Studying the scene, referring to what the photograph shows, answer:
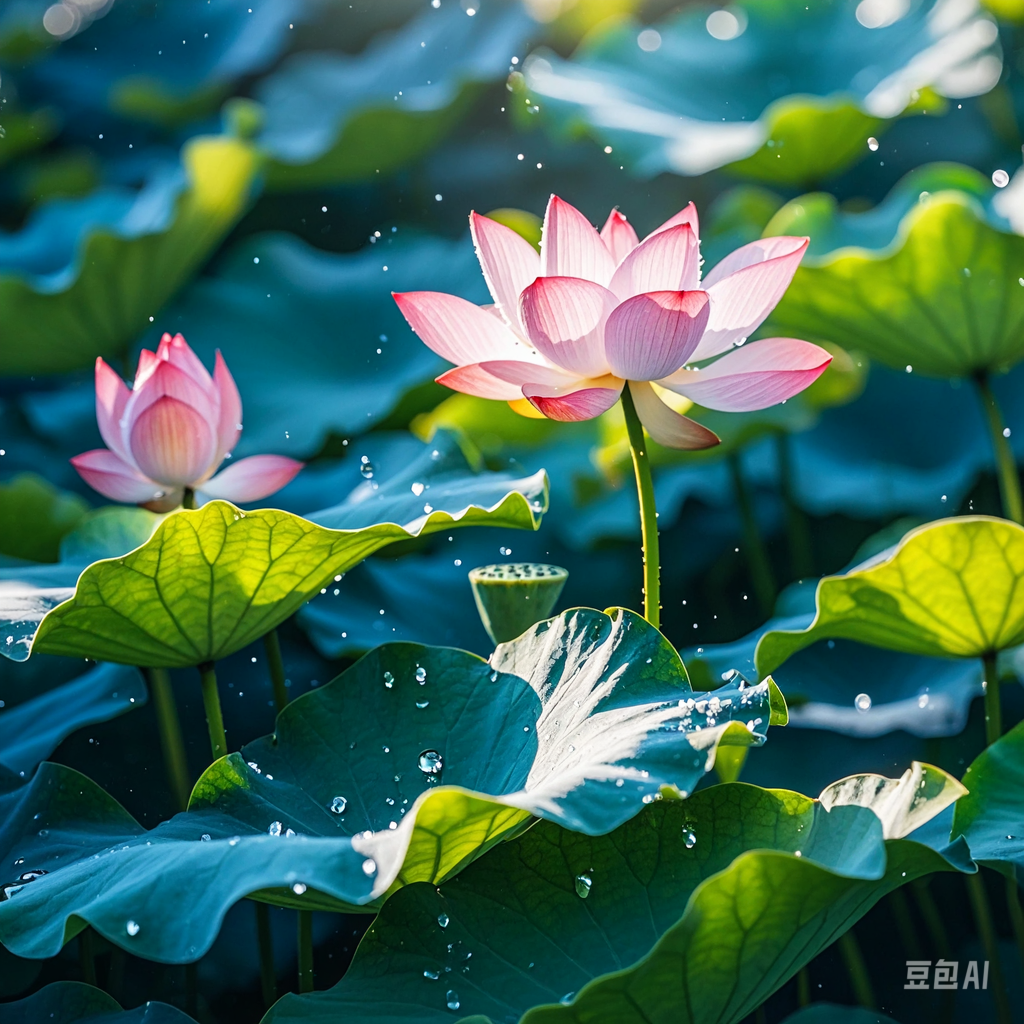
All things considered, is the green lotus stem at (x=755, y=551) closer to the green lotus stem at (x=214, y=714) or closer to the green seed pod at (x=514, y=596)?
the green seed pod at (x=514, y=596)

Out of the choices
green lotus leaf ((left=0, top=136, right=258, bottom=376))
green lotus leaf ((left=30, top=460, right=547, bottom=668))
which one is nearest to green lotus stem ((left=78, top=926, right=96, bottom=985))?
green lotus leaf ((left=30, top=460, right=547, bottom=668))

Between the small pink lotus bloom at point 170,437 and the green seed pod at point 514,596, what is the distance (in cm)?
22

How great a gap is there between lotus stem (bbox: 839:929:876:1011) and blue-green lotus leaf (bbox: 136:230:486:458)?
909mm

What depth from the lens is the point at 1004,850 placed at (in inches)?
25.4

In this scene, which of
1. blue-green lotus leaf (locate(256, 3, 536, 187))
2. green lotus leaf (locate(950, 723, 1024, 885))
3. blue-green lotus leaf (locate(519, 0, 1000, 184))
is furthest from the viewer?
blue-green lotus leaf (locate(256, 3, 536, 187))

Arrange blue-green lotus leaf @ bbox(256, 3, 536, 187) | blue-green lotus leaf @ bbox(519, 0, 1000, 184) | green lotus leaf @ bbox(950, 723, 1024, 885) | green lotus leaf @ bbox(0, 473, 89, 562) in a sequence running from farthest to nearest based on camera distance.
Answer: blue-green lotus leaf @ bbox(256, 3, 536, 187) < blue-green lotus leaf @ bbox(519, 0, 1000, 184) < green lotus leaf @ bbox(0, 473, 89, 562) < green lotus leaf @ bbox(950, 723, 1024, 885)

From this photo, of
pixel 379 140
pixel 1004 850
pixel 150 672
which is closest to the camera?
pixel 1004 850

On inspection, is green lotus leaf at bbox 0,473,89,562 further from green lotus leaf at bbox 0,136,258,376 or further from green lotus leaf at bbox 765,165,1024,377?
green lotus leaf at bbox 765,165,1024,377

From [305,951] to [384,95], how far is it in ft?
5.99

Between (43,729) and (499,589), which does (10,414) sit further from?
(499,589)

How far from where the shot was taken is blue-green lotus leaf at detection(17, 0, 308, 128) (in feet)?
7.43

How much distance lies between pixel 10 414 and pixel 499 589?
121 centimetres

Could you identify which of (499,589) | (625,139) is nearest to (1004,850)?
(499,589)

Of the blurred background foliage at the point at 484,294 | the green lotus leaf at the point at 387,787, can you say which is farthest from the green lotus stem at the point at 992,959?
the green lotus leaf at the point at 387,787
